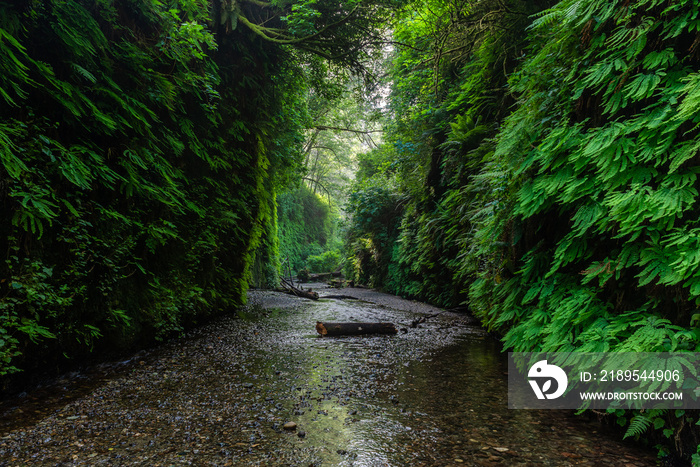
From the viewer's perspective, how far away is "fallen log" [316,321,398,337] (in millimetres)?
5715

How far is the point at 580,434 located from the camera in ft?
8.07

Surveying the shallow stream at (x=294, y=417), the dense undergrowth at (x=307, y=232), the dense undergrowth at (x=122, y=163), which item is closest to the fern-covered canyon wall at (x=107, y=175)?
the dense undergrowth at (x=122, y=163)

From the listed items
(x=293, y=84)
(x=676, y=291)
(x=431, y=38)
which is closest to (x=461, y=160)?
(x=431, y=38)

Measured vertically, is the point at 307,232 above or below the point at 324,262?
above

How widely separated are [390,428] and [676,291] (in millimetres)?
2203

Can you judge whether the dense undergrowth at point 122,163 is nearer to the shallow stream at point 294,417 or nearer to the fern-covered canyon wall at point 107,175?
the fern-covered canyon wall at point 107,175

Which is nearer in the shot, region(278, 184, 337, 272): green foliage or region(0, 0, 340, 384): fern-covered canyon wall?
region(0, 0, 340, 384): fern-covered canyon wall

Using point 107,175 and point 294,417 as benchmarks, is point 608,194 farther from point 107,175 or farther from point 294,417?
point 107,175

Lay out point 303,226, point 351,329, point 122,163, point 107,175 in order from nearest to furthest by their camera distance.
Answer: point 107,175
point 122,163
point 351,329
point 303,226

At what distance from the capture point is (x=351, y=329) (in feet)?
19.3

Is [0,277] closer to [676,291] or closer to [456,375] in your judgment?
[456,375]

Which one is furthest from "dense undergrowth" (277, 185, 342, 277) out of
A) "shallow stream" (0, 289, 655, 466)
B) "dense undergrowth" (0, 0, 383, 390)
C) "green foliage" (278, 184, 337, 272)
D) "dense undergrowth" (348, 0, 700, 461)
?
"dense undergrowth" (348, 0, 700, 461)

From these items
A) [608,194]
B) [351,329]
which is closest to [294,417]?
[608,194]

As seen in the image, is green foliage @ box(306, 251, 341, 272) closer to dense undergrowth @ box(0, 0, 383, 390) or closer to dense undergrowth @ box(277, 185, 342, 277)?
dense undergrowth @ box(277, 185, 342, 277)
